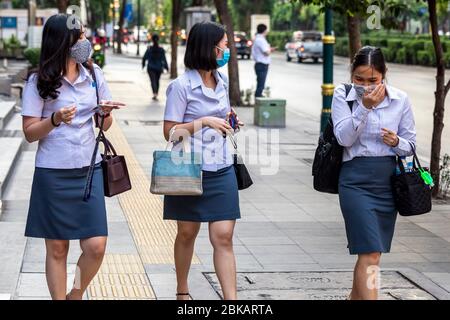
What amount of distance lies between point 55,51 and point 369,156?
1829mm

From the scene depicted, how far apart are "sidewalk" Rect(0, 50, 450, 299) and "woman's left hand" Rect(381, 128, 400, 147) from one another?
1541mm

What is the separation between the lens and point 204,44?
625 centimetres

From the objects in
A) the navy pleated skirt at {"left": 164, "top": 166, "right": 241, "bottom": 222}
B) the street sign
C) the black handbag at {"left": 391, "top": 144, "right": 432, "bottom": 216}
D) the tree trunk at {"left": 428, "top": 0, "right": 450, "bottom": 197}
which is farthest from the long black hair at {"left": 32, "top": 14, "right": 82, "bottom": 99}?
the street sign

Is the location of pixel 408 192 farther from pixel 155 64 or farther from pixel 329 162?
pixel 155 64

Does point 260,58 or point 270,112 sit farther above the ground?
point 260,58

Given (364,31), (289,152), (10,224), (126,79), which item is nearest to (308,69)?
(126,79)

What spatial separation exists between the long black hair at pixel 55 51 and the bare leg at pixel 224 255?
4.07 ft

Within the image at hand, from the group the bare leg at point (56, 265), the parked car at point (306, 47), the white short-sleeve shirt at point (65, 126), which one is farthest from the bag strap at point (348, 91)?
the parked car at point (306, 47)

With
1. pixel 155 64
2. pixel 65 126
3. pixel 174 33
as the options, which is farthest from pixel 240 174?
pixel 174 33

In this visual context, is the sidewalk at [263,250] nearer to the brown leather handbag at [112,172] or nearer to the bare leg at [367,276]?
the bare leg at [367,276]

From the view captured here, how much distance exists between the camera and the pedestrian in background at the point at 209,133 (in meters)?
6.23

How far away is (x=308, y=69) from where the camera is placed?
47.1 meters
